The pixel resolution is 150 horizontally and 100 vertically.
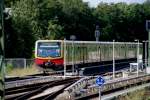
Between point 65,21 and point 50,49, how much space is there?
2776 centimetres

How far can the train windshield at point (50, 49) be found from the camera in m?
36.3

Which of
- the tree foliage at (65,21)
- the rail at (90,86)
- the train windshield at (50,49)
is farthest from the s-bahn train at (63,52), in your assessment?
the tree foliage at (65,21)

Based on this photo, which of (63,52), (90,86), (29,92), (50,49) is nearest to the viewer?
(29,92)

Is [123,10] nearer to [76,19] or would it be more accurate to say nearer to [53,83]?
[76,19]

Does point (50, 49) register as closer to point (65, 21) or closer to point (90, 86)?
point (90, 86)

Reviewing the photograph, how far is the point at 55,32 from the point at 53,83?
1147 inches

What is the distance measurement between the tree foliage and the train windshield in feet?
30.2

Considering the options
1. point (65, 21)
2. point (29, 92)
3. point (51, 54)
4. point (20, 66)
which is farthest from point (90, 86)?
point (65, 21)

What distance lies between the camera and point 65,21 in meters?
64.0

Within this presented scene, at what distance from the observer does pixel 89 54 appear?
40.3m

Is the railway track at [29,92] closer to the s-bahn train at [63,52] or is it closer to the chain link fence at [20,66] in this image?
the s-bahn train at [63,52]

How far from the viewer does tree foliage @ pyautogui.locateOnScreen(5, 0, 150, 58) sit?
48.1 metres

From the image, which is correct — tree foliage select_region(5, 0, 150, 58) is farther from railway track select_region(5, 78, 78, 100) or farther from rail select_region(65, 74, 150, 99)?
railway track select_region(5, 78, 78, 100)

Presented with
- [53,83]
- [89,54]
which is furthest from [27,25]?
[53,83]
